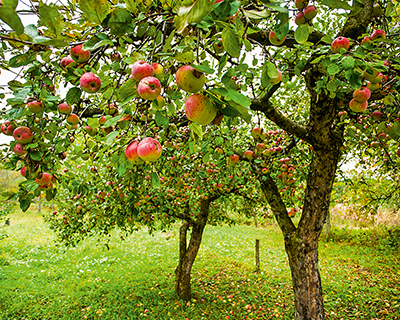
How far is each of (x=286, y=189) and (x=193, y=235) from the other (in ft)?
8.63

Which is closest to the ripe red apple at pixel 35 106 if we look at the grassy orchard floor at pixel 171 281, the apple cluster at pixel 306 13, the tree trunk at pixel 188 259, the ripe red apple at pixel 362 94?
the apple cluster at pixel 306 13

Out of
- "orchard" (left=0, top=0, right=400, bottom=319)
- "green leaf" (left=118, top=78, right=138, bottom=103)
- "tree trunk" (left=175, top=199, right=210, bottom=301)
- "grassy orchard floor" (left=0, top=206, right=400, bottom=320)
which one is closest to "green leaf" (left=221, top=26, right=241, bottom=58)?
"orchard" (left=0, top=0, right=400, bottom=319)

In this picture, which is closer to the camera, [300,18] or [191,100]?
[191,100]

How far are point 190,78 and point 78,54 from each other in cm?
72

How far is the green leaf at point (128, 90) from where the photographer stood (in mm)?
900

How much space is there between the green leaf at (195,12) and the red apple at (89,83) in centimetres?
70

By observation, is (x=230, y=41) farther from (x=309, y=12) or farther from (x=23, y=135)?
(x=309, y=12)

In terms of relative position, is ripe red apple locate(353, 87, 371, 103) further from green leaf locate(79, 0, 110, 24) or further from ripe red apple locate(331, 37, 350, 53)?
green leaf locate(79, 0, 110, 24)

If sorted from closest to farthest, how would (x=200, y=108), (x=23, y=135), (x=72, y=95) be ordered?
1. (x=200, y=108)
2. (x=72, y=95)
3. (x=23, y=135)

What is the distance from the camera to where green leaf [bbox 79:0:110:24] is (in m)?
0.81

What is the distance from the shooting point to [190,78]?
77 centimetres

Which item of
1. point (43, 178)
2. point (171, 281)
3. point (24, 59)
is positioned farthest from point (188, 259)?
point (24, 59)

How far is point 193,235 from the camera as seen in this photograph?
588 cm

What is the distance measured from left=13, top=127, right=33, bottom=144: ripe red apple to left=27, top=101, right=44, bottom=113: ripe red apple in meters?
0.11
